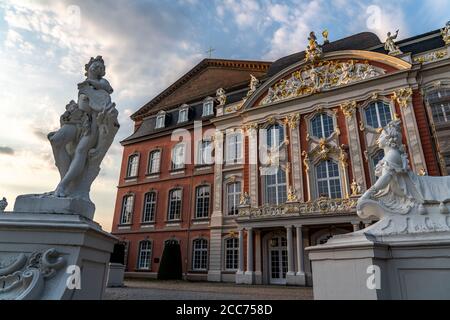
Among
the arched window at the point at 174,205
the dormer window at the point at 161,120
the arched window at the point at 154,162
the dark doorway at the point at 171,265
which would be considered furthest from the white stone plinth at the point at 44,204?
the dormer window at the point at 161,120

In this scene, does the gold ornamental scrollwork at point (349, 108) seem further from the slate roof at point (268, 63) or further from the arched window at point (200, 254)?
the arched window at point (200, 254)

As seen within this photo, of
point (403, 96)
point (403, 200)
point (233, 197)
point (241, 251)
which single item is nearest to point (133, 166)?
point (233, 197)

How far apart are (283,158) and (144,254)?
12.2m

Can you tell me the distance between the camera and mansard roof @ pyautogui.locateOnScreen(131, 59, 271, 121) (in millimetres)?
27188

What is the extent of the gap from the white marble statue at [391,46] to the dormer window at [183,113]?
14889 millimetres

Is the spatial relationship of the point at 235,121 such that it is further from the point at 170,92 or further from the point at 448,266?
the point at 448,266

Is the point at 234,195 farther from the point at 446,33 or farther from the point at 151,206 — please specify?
the point at 446,33

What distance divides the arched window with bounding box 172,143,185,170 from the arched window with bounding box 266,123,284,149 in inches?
279

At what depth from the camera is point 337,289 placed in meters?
3.20

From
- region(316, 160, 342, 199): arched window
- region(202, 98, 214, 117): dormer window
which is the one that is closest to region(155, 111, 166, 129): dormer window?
region(202, 98, 214, 117): dormer window

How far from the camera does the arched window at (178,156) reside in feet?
75.3

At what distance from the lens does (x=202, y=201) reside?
69.0ft
